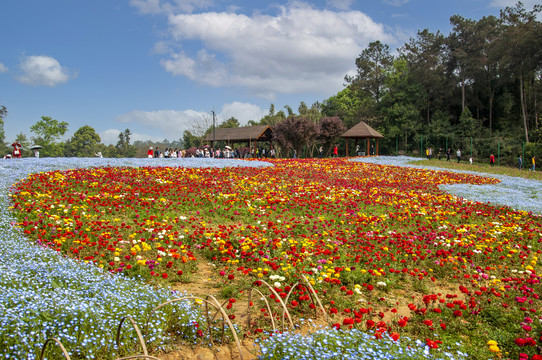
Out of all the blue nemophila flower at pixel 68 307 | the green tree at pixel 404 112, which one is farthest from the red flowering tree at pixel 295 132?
the blue nemophila flower at pixel 68 307

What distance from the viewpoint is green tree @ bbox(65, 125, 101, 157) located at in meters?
98.7

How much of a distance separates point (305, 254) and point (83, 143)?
109139mm

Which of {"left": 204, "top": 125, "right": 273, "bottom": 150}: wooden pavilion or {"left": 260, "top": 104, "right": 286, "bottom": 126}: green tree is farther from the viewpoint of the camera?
{"left": 260, "top": 104, "right": 286, "bottom": 126}: green tree

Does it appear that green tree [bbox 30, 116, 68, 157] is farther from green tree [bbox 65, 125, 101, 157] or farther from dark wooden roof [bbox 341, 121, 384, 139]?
dark wooden roof [bbox 341, 121, 384, 139]

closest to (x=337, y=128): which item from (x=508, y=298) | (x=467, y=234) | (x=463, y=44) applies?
(x=463, y=44)

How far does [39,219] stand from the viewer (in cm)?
742

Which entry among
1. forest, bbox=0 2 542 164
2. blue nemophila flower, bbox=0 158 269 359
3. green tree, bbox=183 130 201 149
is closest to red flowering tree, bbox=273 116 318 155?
forest, bbox=0 2 542 164

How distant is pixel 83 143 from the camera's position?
329ft

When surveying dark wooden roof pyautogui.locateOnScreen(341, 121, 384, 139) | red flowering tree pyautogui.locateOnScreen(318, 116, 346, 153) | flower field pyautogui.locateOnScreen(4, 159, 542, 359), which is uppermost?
red flowering tree pyautogui.locateOnScreen(318, 116, 346, 153)

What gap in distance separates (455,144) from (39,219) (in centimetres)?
4353

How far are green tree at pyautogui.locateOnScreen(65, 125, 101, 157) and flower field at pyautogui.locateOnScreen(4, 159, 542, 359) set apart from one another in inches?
3812

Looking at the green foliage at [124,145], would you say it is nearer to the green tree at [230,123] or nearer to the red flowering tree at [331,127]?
the green tree at [230,123]

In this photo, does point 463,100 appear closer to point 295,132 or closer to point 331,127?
point 331,127

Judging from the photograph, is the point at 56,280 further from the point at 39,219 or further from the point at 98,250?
the point at 39,219
